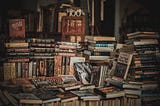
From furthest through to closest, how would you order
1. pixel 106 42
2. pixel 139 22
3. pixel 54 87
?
pixel 139 22
pixel 106 42
pixel 54 87

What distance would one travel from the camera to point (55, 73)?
4625 millimetres

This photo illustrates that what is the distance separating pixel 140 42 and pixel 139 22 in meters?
0.69

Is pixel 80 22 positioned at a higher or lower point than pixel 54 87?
higher

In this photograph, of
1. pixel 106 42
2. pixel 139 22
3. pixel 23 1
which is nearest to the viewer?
pixel 106 42

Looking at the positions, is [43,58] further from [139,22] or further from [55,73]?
[139,22]

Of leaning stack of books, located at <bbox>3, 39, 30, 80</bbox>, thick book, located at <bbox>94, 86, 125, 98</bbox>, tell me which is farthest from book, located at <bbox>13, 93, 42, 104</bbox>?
thick book, located at <bbox>94, 86, 125, 98</bbox>

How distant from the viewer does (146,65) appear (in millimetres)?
4543

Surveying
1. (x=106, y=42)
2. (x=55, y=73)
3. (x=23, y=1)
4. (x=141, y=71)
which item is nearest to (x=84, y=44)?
(x=106, y=42)

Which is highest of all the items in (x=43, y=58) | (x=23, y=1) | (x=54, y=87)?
(x=23, y=1)

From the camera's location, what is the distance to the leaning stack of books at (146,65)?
14.6 ft

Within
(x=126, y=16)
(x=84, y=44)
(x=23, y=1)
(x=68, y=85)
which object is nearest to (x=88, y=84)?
(x=68, y=85)

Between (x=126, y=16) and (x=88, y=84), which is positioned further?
(x=126, y=16)

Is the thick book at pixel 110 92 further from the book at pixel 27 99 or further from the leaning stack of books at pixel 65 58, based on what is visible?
the book at pixel 27 99

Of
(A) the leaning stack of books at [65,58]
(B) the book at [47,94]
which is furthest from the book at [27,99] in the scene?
(A) the leaning stack of books at [65,58]
